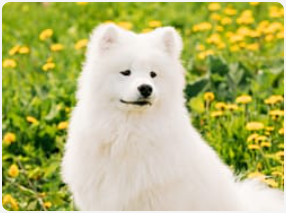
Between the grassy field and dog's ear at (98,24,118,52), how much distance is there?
1.43 m

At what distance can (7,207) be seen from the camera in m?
5.65

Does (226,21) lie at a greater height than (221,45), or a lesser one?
greater

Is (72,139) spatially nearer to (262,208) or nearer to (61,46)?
(262,208)

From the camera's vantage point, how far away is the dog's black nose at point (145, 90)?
4512 mm

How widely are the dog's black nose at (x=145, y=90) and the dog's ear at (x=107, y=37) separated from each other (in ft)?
1.37

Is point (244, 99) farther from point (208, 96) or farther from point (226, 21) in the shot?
point (226, 21)

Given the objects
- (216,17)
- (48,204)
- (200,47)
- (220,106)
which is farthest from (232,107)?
(216,17)

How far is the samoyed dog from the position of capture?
473cm

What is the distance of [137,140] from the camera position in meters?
4.81

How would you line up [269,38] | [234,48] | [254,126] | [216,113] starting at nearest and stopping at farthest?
[254,126] < [216,113] < [234,48] < [269,38]

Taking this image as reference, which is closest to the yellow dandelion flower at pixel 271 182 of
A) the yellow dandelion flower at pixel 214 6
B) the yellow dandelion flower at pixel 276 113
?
the yellow dandelion flower at pixel 276 113

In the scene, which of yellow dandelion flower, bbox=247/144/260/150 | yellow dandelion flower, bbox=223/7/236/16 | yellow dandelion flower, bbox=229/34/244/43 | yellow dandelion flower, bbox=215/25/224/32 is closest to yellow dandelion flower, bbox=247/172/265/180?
yellow dandelion flower, bbox=247/144/260/150

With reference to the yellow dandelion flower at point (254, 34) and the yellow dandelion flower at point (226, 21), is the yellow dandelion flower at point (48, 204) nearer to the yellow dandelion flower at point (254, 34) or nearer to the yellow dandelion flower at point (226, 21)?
the yellow dandelion flower at point (254, 34)

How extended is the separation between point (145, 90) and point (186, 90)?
7.48 feet
